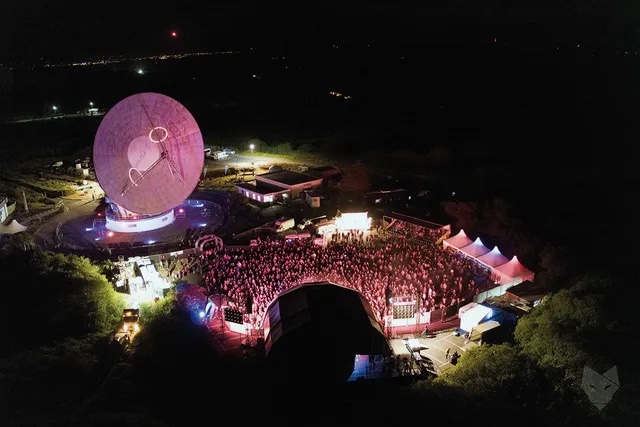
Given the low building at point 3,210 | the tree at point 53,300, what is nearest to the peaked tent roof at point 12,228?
the low building at point 3,210

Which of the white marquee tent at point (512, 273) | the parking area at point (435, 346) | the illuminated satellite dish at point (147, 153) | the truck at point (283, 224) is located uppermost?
the illuminated satellite dish at point (147, 153)

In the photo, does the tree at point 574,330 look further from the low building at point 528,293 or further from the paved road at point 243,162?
the paved road at point 243,162

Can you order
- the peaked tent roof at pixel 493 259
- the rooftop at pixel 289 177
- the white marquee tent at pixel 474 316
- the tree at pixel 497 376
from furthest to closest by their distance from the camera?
the rooftop at pixel 289 177 < the peaked tent roof at pixel 493 259 < the white marquee tent at pixel 474 316 < the tree at pixel 497 376

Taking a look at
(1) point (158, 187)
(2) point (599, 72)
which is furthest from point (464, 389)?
(2) point (599, 72)

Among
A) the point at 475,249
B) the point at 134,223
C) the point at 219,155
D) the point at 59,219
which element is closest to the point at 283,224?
the point at 134,223

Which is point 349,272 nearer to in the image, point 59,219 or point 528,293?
point 528,293

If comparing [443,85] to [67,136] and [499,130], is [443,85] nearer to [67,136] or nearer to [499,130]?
[499,130]

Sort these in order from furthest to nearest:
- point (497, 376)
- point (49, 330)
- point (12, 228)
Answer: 1. point (12, 228)
2. point (49, 330)
3. point (497, 376)
